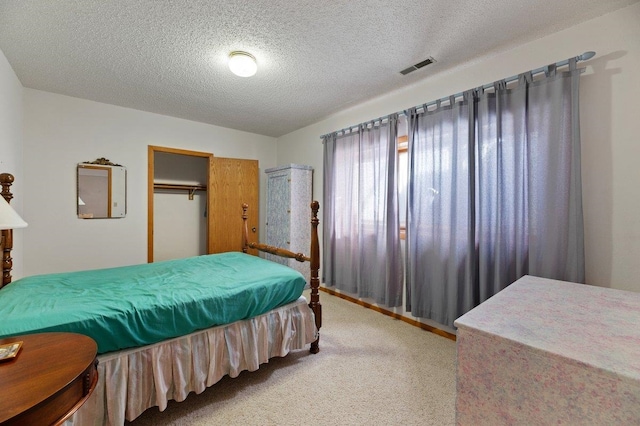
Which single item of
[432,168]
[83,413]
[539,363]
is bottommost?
[83,413]

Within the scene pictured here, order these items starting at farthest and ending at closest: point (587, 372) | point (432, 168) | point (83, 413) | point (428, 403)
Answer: point (432, 168) < point (428, 403) < point (83, 413) < point (587, 372)

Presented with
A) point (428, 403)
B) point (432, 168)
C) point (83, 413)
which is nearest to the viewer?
point (83, 413)

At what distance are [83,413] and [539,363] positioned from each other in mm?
1995

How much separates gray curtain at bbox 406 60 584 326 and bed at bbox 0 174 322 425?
3.89 ft

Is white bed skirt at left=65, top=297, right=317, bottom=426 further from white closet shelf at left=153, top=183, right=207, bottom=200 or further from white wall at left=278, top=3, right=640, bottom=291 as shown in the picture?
white closet shelf at left=153, top=183, right=207, bottom=200

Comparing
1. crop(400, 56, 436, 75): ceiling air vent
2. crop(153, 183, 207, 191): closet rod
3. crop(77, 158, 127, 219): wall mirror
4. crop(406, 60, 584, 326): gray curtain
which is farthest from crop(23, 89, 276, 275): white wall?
crop(406, 60, 584, 326): gray curtain

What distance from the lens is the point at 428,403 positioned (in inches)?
66.9

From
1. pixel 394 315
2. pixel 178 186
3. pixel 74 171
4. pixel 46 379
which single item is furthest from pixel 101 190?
pixel 394 315

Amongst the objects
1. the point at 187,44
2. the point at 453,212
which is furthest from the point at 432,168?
the point at 187,44

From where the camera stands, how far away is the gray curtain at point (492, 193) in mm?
1852

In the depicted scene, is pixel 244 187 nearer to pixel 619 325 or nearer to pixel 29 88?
pixel 29 88

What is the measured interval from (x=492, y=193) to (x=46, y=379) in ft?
Answer: 9.15

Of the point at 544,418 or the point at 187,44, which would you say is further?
the point at 187,44

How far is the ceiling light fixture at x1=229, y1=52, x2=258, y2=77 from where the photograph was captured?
7.14 feet
